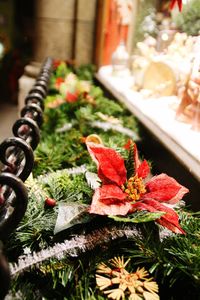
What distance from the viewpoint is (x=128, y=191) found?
81cm

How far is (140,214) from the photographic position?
0.78 meters

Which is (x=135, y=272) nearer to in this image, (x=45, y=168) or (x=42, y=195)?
(x=42, y=195)

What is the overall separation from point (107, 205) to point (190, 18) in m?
1.40

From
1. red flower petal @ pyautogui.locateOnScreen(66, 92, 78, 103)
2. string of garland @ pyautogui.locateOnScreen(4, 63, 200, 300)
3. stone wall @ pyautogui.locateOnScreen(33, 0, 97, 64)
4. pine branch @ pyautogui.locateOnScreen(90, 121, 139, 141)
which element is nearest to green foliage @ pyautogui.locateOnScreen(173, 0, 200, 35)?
pine branch @ pyautogui.locateOnScreen(90, 121, 139, 141)

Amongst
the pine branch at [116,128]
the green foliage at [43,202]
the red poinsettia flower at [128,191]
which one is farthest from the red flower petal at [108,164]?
the pine branch at [116,128]

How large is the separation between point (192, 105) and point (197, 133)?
129mm

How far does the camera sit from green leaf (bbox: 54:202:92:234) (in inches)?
29.4

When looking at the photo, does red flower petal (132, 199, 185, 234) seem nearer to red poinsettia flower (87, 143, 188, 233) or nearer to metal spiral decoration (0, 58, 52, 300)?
red poinsettia flower (87, 143, 188, 233)

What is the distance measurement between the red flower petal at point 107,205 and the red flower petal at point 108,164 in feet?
0.10

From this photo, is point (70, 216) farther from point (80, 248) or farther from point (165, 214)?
point (165, 214)

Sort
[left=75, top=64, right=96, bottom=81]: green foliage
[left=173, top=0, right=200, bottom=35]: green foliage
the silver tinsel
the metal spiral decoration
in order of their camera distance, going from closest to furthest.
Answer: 1. the metal spiral decoration
2. the silver tinsel
3. [left=173, top=0, right=200, bottom=35]: green foliage
4. [left=75, top=64, right=96, bottom=81]: green foliage

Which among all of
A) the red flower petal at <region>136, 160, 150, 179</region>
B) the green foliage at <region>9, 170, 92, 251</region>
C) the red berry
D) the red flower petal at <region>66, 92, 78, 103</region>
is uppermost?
the red flower petal at <region>136, 160, 150, 179</region>

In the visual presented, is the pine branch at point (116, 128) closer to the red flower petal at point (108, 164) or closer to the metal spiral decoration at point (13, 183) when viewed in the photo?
the metal spiral decoration at point (13, 183)

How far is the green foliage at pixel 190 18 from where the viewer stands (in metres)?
1.72
